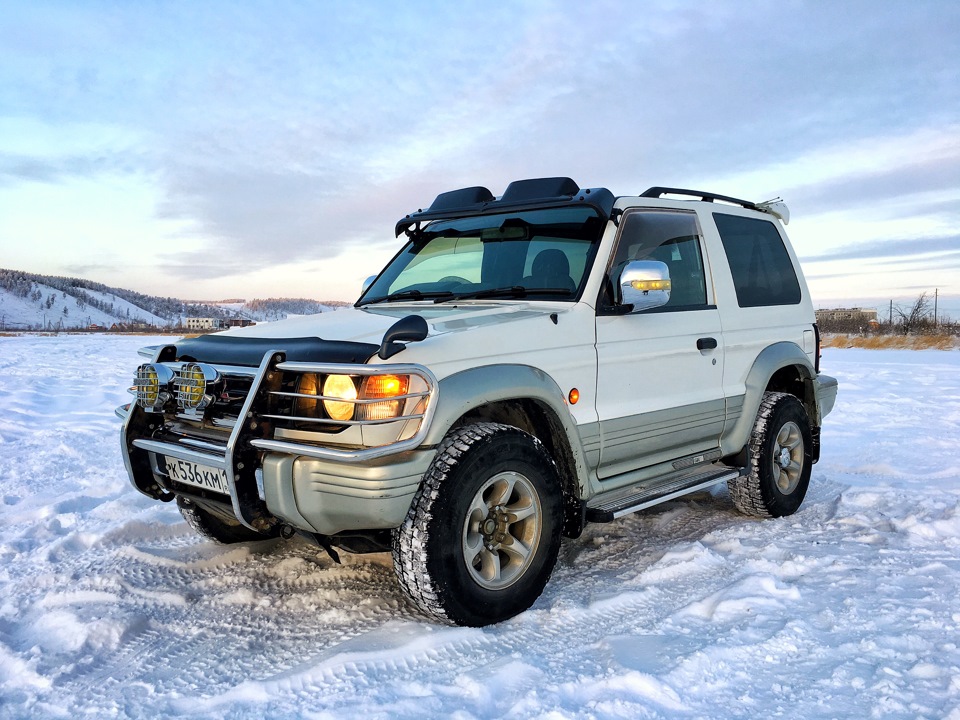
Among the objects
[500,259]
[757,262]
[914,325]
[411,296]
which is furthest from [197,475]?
[914,325]

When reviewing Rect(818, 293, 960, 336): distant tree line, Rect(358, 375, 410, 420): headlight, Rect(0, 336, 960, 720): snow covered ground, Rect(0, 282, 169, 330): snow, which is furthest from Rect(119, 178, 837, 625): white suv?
Rect(0, 282, 169, 330): snow

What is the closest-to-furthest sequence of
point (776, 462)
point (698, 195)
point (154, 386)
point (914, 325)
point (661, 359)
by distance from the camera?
point (154, 386)
point (661, 359)
point (698, 195)
point (776, 462)
point (914, 325)

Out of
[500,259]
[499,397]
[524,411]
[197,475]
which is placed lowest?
[197,475]

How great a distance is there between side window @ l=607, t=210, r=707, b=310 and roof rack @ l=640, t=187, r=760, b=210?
0.44 feet

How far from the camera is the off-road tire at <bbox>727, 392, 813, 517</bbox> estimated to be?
4801 millimetres

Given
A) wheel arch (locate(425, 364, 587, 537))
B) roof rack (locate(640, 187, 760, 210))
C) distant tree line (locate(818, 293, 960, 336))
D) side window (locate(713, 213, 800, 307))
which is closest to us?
wheel arch (locate(425, 364, 587, 537))

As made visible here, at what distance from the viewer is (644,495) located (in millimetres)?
3871

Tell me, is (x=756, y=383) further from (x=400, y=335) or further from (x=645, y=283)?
(x=400, y=335)

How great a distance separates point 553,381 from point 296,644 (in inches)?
63.6

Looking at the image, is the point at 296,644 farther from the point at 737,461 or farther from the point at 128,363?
the point at 128,363

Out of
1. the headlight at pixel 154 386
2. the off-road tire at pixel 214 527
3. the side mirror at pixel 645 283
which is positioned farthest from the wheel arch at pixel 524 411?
the off-road tire at pixel 214 527

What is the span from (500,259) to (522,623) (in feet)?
6.77

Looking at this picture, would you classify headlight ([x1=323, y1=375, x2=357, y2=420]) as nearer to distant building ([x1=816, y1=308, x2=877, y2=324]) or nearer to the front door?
the front door

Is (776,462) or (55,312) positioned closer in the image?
(776,462)
